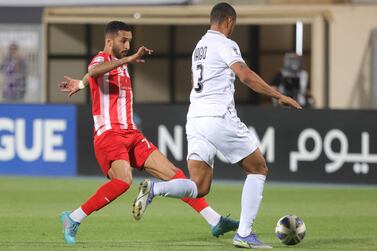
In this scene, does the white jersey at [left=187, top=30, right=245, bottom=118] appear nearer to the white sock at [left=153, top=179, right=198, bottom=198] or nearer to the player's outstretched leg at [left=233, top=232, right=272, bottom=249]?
the white sock at [left=153, top=179, right=198, bottom=198]

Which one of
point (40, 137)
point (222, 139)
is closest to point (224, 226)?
point (222, 139)

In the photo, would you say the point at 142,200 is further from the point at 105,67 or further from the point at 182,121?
the point at 182,121

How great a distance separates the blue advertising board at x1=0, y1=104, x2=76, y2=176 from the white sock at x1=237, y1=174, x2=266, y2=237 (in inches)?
440

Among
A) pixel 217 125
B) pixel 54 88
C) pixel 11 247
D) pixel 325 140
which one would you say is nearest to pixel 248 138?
pixel 217 125

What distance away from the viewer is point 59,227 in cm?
1427

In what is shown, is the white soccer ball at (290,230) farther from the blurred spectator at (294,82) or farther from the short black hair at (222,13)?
the blurred spectator at (294,82)

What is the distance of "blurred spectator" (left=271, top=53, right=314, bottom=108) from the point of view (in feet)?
80.3

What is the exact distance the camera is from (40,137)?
2277cm

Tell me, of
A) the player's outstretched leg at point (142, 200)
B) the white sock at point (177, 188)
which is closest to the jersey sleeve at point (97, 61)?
the white sock at point (177, 188)

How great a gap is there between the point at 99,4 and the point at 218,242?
585 inches

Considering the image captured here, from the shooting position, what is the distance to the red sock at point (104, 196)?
12492mm

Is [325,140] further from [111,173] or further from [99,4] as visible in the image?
[111,173]

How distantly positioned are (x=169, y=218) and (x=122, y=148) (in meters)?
3.00

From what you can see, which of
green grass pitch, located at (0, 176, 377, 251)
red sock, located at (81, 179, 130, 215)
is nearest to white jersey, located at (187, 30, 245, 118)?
red sock, located at (81, 179, 130, 215)
